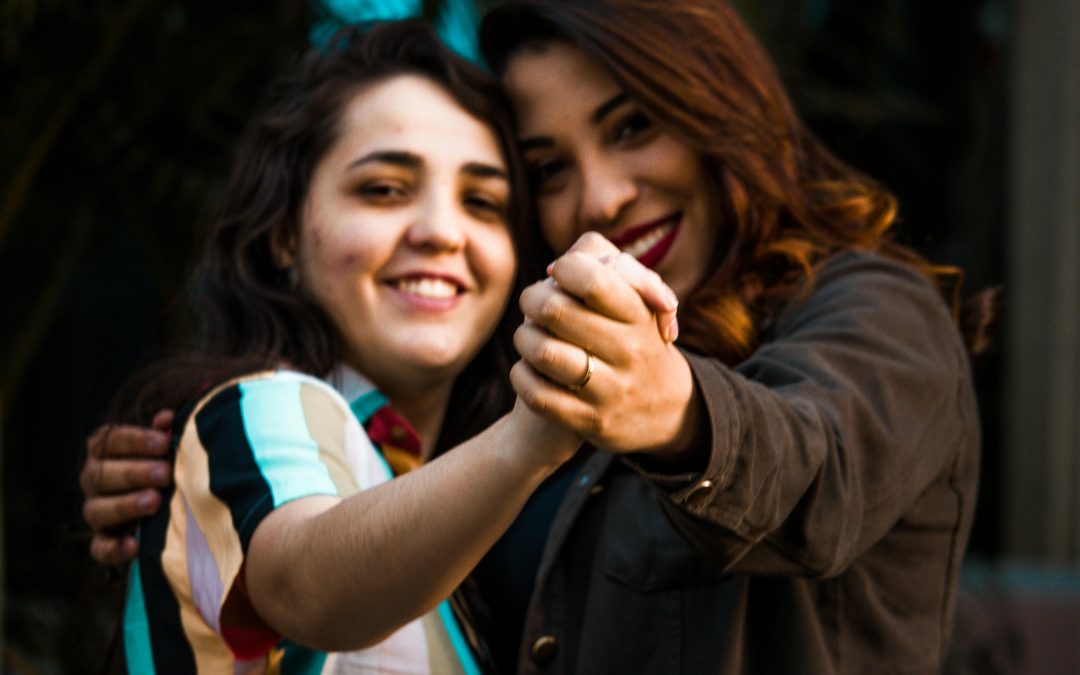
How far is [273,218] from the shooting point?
1.77 m

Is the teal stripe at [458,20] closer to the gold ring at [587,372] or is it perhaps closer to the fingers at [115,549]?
the fingers at [115,549]

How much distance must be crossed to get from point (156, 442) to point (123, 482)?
9 centimetres

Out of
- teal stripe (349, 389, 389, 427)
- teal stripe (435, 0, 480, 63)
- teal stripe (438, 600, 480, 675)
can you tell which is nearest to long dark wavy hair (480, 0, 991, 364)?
teal stripe (349, 389, 389, 427)

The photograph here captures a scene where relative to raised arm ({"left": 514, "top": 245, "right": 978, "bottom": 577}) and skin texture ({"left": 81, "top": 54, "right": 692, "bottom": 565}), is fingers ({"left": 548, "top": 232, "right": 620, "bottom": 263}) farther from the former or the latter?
skin texture ({"left": 81, "top": 54, "right": 692, "bottom": 565})

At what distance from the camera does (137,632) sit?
4.73ft

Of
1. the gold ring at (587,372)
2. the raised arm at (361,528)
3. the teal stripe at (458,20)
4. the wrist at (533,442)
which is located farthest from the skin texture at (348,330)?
the teal stripe at (458,20)

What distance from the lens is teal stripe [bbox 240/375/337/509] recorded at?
1208 mm

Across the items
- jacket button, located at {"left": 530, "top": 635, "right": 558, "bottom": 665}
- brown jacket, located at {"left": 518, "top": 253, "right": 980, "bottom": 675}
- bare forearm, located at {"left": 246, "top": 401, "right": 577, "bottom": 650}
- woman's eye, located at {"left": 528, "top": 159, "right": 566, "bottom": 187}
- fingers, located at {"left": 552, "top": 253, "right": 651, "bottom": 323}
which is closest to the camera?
fingers, located at {"left": 552, "top": 253, "right": 651, "bottom": 323}

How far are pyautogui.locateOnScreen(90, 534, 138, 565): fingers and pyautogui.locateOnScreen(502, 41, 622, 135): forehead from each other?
88cm

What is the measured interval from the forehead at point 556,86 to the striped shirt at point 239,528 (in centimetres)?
66

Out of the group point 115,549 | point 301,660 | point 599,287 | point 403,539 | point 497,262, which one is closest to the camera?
point 599,287

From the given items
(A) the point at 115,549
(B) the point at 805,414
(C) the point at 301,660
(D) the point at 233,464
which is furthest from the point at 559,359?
(A) the point at 115,549

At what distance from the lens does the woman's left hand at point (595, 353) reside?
3.05 ft

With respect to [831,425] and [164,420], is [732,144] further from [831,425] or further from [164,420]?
[164,420]
